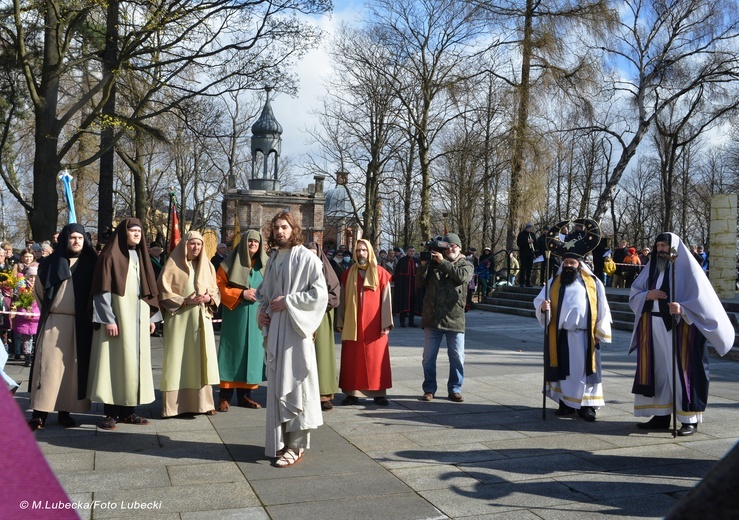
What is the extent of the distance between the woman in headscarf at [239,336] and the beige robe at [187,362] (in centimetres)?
43

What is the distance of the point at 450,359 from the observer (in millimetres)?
9305

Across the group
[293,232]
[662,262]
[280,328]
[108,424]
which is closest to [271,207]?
[108,424]

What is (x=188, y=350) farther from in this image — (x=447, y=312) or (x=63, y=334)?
(x=447, y=312)

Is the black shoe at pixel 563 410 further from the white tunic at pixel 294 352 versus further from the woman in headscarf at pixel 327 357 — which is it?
the white tunic at pixel 294 352

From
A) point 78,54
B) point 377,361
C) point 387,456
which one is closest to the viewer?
point 387,456

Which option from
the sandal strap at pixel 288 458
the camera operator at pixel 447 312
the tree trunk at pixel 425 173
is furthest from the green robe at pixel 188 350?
the tree trunk at pixel 425 173

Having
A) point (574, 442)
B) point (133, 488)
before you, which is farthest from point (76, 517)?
point (574, 442)

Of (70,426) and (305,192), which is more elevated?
(305,192)

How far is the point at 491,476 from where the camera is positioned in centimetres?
593

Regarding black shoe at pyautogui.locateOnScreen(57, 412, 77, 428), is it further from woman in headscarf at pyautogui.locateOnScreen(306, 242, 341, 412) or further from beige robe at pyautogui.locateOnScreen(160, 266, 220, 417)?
woman in headscarf at pyautogui.locateOnScreen(306, 242, 341, 412)

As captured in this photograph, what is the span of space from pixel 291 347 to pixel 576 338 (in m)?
3.48

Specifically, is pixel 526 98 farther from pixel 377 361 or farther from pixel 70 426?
pixel 70 426

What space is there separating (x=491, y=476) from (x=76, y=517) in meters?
5.36

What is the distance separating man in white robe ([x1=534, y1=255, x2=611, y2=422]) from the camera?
8.16 meters
